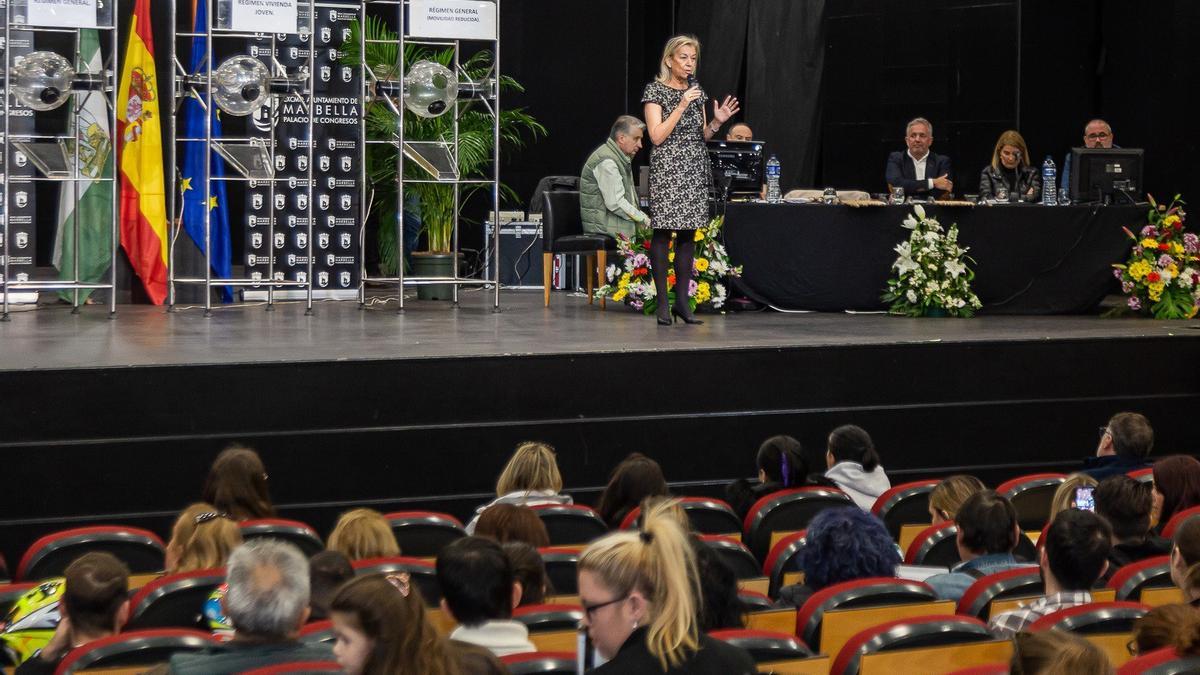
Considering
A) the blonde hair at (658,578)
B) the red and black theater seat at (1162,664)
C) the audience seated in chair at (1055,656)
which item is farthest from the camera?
the red and black theater seat at (1162,664)

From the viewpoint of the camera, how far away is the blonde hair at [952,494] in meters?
4.54

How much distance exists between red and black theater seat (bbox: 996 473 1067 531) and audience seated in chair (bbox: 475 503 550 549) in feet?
6.23

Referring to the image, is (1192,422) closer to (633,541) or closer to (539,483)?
(539,483)

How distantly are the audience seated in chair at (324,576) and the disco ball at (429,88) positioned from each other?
18.8 ft

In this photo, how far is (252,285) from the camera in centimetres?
870

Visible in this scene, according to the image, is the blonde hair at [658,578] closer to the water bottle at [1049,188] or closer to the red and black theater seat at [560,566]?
the red and black theater seat at [560,566]

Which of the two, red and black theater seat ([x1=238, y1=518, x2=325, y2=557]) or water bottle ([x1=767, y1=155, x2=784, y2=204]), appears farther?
water bottle ([x1=767, y1=155, x2=784, y2=204])

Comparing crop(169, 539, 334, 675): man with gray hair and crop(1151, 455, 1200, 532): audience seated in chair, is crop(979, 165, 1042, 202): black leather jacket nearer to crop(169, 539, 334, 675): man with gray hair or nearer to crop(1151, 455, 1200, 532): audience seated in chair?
crop(1151, 455, 1200, 532): audience seated in chair

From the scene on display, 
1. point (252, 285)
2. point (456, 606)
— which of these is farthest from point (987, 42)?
point (456, 606)

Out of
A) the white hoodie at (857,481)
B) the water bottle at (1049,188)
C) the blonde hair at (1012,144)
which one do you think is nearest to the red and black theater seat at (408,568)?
the white hoodie at (857,481)

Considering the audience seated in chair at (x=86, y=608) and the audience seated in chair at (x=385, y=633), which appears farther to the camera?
the audience seated in chair at (x=86, y=608)

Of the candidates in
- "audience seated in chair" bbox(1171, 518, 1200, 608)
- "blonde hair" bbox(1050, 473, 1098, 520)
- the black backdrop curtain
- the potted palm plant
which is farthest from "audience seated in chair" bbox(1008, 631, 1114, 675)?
the black backdrop curtain

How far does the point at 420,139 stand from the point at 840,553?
7.21m

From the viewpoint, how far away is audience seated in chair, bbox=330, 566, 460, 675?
2.51 metres
